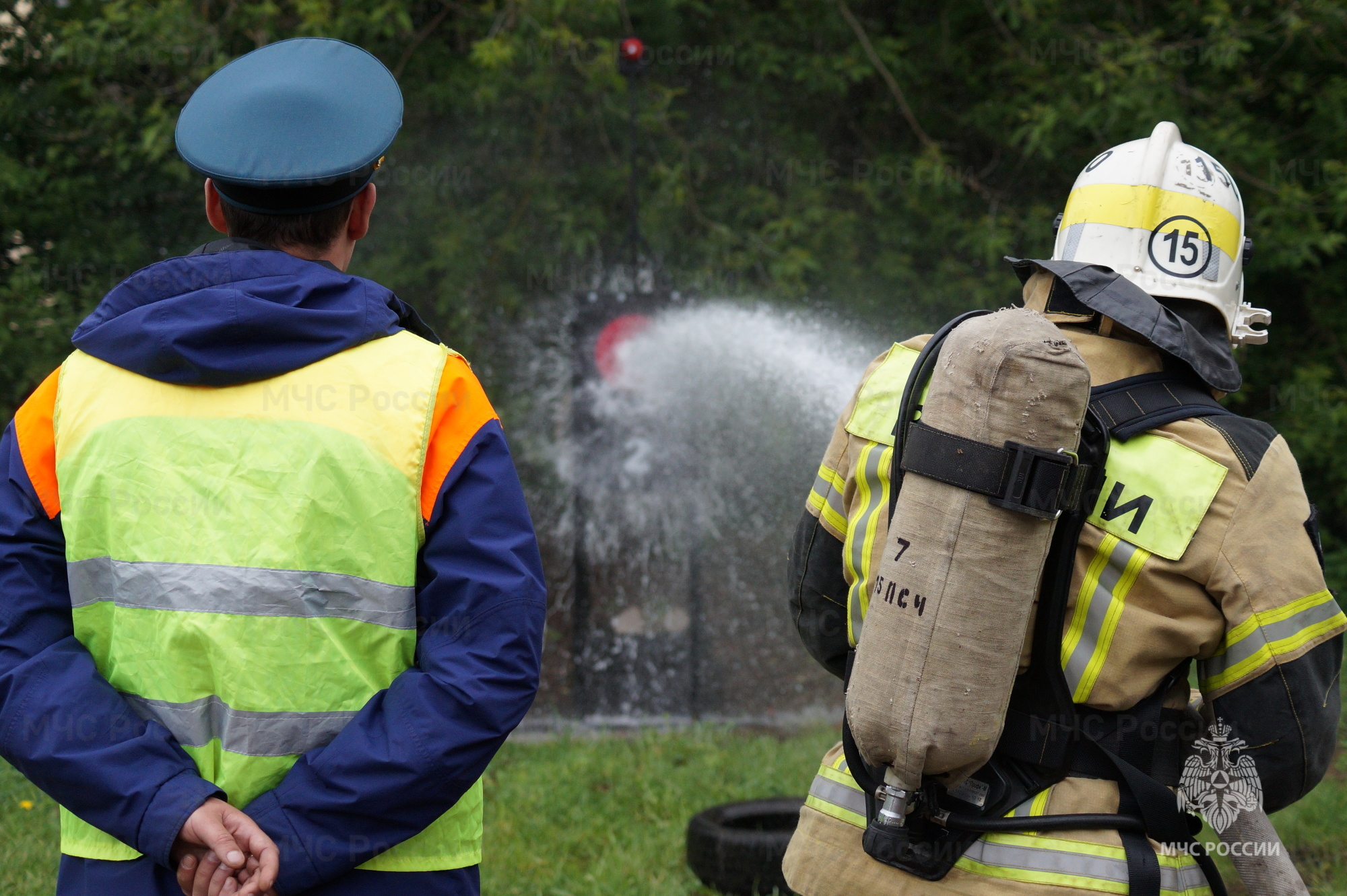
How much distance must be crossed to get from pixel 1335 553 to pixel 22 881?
Result: 8.13m

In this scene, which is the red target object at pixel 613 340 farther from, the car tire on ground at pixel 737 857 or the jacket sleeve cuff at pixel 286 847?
the jacket sleeve cuff at pixel 286 847

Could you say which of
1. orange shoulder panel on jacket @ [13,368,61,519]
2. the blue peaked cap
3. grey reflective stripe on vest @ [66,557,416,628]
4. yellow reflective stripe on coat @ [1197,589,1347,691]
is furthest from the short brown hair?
yellow reflective stripe on coat @ [1197,589,1347,691]

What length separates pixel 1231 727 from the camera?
176 cm

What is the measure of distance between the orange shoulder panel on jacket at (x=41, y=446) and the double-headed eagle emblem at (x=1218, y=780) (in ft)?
5.99

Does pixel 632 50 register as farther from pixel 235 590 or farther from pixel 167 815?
pixel 167 815

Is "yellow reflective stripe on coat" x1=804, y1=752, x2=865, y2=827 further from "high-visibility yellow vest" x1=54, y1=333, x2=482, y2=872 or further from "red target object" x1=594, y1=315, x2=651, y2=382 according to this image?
"red target object" x1=594, y1=315, x2=651, y2=382

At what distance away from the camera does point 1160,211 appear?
2.09 meters

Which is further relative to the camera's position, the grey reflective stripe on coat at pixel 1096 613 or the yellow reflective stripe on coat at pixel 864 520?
the yellow reflective stripe on coat at pixel 864 520

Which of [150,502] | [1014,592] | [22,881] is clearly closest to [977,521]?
[1014,592]

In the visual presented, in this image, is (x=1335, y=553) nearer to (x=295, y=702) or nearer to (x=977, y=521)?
(x=977, y=521)

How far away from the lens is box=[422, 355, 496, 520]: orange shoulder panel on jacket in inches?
62.9

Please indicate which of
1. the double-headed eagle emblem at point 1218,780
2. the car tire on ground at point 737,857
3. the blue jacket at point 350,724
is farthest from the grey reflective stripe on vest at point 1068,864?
the car tire on ground at point 737,857

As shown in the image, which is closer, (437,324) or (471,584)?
(471,584)

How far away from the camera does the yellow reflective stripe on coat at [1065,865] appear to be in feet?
5.62
